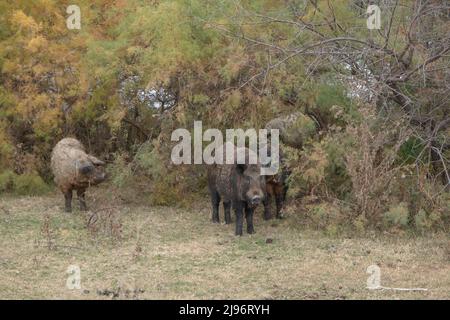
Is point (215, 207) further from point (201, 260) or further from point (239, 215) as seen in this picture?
point (201, 260)

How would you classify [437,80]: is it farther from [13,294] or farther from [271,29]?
[13,294]

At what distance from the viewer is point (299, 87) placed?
1202 cm

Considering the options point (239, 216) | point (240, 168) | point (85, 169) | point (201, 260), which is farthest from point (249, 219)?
point (85, 169)

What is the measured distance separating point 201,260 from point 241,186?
1.52 meters

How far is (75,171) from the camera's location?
12.1 m

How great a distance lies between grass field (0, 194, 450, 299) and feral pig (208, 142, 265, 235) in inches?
15.3

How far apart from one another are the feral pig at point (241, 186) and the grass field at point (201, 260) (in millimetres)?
389

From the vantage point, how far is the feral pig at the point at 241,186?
10.3 metres

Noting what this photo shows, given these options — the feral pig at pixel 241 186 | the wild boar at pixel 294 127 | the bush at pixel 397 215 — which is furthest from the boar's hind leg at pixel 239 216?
the bush at pixel 397 215

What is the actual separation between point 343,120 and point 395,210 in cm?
237

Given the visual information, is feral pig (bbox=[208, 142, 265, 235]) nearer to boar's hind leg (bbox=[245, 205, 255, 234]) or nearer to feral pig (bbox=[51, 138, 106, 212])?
boar's hind leg (bbox=[245, 205, 255, 234])

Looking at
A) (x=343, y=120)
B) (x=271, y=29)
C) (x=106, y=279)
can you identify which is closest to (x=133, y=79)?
(x=271, y=29)

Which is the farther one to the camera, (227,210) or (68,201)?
(68,201)

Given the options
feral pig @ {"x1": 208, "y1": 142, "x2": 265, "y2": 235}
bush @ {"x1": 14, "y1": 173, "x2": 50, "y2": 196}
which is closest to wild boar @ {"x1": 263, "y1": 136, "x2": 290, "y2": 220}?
feral pig @ {"x1": 208, "y1": 142, "x2": 265, "y2": 235}
